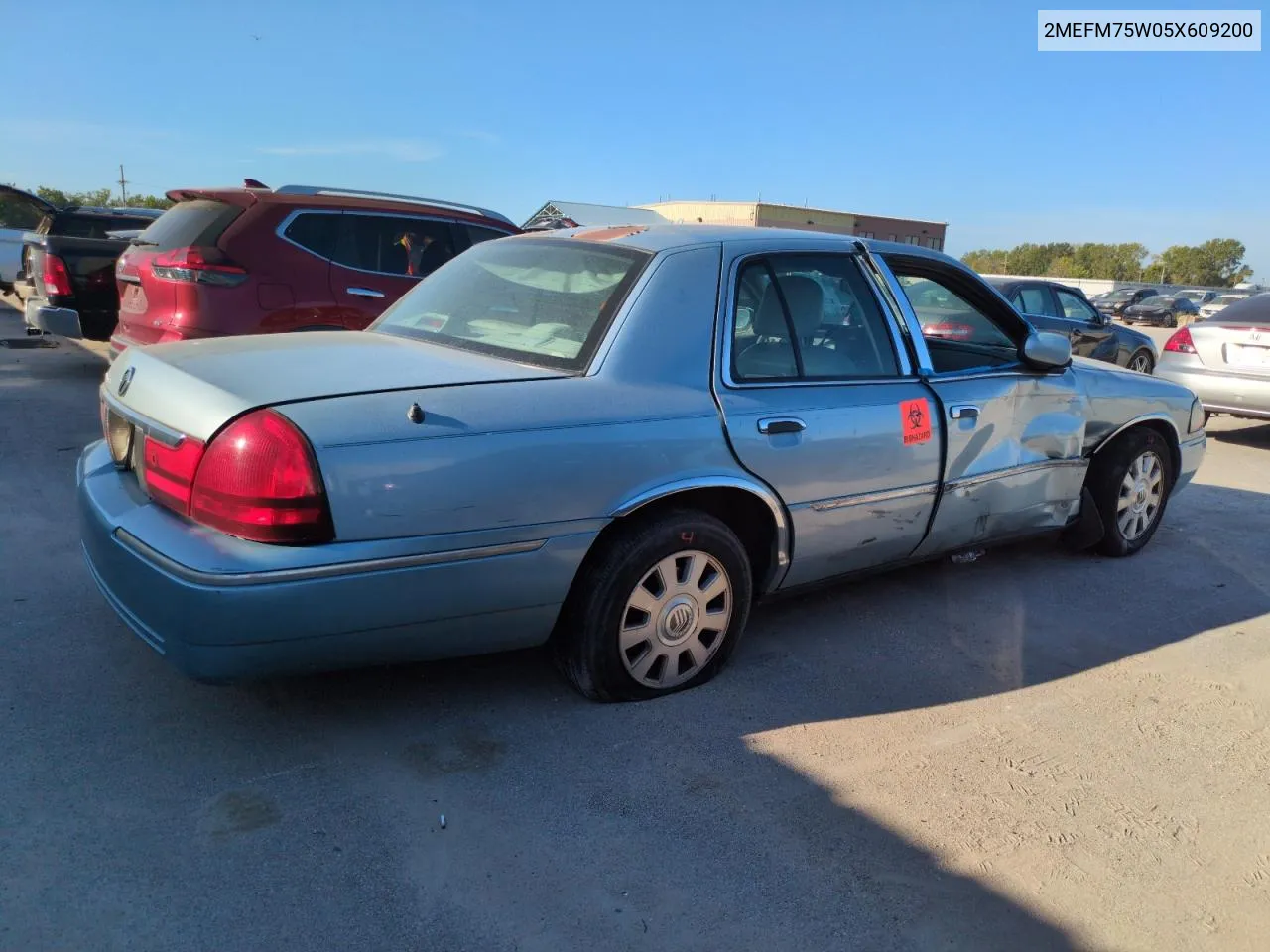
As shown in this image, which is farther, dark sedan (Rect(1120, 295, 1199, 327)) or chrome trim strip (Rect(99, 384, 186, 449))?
dark sedan (Rect(1120, 295, 1199, 327))

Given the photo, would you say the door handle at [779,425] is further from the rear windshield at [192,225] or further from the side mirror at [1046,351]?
the rear windshield at [192,225]

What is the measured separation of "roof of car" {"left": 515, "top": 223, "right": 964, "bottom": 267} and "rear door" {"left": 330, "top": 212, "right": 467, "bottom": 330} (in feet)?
9.21

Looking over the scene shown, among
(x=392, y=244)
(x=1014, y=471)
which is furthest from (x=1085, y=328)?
(x=392, y=244)

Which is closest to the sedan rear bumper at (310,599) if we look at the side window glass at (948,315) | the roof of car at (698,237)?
the roof of car at (698,237)

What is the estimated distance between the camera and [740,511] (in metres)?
3.47

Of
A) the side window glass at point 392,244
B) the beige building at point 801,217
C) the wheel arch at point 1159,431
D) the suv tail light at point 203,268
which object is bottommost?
the wheel arch at point 1159,431

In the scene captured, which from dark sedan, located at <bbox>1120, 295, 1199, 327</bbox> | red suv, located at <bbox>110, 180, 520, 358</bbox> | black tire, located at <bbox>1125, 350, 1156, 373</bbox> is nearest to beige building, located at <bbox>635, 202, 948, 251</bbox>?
dark sedan, located at <bbox>1120, 295, 1199, 327</bbox>

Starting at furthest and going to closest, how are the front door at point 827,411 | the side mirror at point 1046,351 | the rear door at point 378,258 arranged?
1. the rear door at point 378,258
2. the side mirror at point 1046,351
3. the front door at point 827,411

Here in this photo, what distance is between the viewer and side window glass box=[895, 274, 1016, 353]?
4586 mm

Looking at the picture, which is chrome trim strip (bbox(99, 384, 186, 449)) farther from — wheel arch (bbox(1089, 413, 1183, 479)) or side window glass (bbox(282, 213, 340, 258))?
wheel arch (bbox(1089, 413, 1183, 479))

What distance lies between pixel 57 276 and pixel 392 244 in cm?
359

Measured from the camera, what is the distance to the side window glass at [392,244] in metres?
6.56

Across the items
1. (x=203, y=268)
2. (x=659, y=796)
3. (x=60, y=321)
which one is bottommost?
(x=659, y=796)

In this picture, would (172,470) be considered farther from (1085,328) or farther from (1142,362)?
(1142,362)
